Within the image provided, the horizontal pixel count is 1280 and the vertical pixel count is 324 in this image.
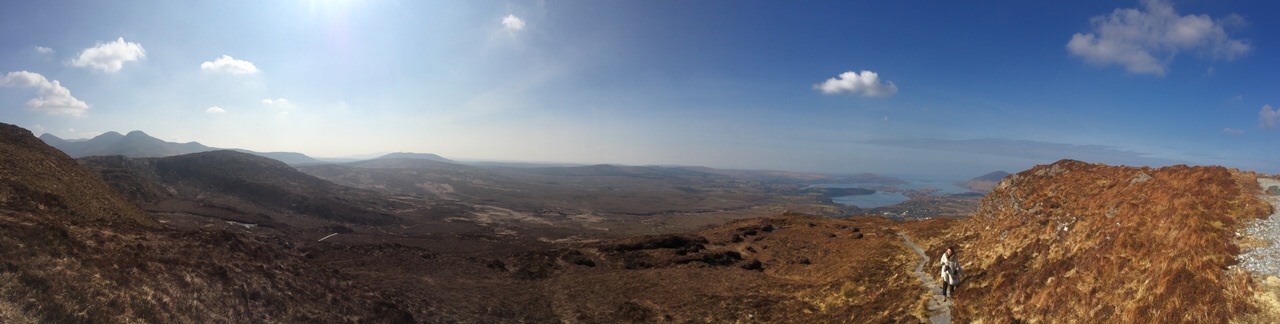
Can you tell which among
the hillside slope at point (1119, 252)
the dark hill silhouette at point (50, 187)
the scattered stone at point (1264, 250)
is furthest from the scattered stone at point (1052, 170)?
the dark hill silhouette at point (50, 187)

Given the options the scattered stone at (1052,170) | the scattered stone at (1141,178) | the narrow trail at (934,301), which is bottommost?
the narrow trail at (934,301)

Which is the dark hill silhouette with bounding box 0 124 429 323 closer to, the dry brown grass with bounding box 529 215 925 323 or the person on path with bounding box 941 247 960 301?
the dry brown grass with bounding box 529 215 925 323

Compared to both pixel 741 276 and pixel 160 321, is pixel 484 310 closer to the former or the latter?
pixel 160 321

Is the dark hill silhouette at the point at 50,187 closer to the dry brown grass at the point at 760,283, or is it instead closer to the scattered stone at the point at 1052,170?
the dry brown grass at the point at 760,283

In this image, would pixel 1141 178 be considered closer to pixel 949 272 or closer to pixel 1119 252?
pixel 1119 252

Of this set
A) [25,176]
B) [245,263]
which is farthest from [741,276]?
[25,176]

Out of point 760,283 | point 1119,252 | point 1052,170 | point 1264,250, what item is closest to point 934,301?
point 1119,252
